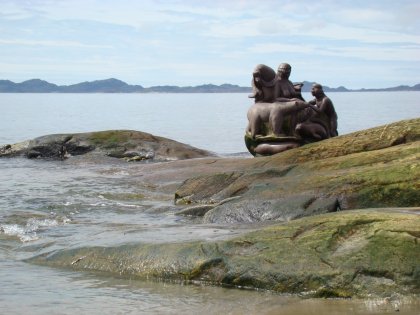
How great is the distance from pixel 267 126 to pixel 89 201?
6018 millimetres

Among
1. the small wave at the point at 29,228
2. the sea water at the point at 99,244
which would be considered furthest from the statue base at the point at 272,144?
the small wave at the point at 29,228

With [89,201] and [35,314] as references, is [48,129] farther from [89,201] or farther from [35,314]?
[35,314]

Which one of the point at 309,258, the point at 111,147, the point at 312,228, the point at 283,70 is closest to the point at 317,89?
the point at 283,70

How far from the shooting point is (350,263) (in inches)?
317

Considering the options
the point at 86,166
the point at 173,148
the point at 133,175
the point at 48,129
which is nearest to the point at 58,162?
the point at 86,166

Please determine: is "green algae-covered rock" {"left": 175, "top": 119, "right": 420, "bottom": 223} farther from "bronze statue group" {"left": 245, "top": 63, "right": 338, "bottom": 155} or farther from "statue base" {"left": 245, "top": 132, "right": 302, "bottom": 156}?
"bronze statue group" {"left": 245, "top": 63, "right": 338, "bottom": 155}

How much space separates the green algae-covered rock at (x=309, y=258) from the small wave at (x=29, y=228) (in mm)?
2749

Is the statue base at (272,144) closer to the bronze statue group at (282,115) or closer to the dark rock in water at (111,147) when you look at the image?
the bronze statue group at (282,115)

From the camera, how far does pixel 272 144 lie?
20.2 meters

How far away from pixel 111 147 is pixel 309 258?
18.2 meters

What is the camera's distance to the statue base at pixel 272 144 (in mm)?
20031

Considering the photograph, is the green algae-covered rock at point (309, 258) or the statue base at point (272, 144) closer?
the green algae-covered rock at point (309, 258)

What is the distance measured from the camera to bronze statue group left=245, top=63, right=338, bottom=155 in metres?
20.3

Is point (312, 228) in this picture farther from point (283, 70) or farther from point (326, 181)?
point (283, 70)
